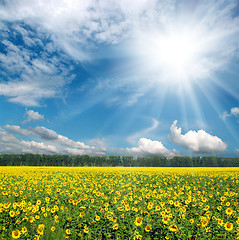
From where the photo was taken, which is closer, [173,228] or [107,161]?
[173,228]

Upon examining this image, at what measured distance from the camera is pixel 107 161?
121125 mm

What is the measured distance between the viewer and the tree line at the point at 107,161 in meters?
114

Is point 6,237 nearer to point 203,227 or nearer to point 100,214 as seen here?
point 100,214

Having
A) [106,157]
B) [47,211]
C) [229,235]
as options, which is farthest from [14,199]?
[106,157]

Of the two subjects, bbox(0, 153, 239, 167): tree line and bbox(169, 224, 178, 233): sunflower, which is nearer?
bbox(169, 224, 178, 233): sunflower

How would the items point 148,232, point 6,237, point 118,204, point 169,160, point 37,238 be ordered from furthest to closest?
point 169,160 < point 118,204 < point 6,237 < point 148,232 < point 37,238

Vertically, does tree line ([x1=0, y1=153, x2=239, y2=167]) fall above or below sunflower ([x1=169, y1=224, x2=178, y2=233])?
above

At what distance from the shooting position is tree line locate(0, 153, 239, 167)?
114 m

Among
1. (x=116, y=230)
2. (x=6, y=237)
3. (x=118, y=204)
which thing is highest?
(x=118, y=204)

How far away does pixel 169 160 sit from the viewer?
130000 mm

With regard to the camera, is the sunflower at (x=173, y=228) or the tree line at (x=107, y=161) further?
the tree line at (x=107, y=161)

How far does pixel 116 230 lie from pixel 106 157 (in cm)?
11939

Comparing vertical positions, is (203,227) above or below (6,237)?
above

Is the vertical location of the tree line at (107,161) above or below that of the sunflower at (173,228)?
above
